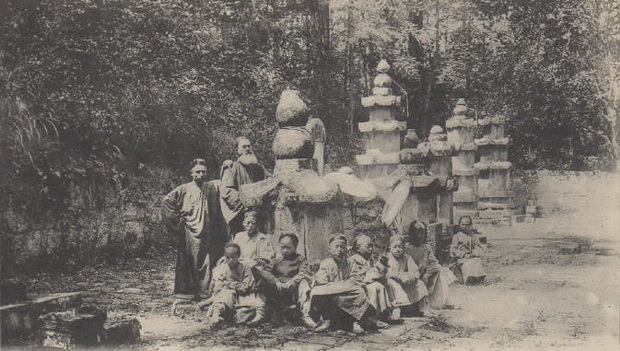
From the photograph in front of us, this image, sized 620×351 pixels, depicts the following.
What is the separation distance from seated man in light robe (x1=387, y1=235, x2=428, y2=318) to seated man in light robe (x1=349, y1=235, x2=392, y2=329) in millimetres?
170

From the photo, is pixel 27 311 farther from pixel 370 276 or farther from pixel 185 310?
pixel 370 276

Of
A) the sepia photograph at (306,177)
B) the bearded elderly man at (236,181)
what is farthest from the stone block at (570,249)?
the bearded elderly man at (236,181)

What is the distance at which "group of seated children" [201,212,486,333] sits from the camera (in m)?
5.71

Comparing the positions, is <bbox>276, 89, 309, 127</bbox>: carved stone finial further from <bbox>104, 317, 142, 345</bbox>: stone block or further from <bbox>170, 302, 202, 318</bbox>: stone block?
<bbox>104, 317, 142, 345</bbox>: stone block

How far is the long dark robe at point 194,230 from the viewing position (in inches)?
295

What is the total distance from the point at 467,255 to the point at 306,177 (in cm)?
341

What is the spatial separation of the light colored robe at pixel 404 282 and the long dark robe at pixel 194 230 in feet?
7.47

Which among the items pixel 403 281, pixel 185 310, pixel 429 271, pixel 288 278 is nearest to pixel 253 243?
pixel 288 278

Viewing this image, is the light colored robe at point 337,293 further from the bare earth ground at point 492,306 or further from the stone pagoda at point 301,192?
the stone pagoda at point 301,192

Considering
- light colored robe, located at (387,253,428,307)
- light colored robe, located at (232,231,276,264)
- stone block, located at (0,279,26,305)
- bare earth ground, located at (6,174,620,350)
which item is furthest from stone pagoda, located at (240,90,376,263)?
stone block, located at (0,279,26,305)

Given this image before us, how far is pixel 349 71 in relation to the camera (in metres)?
16.4

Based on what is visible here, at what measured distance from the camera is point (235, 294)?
6.05 meters

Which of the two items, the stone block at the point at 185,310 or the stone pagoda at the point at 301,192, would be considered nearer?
the stone pagoda at the point at 301,192

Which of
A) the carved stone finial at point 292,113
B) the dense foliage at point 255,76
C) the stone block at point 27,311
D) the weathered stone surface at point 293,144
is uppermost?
the dense foliage at point 255,76
